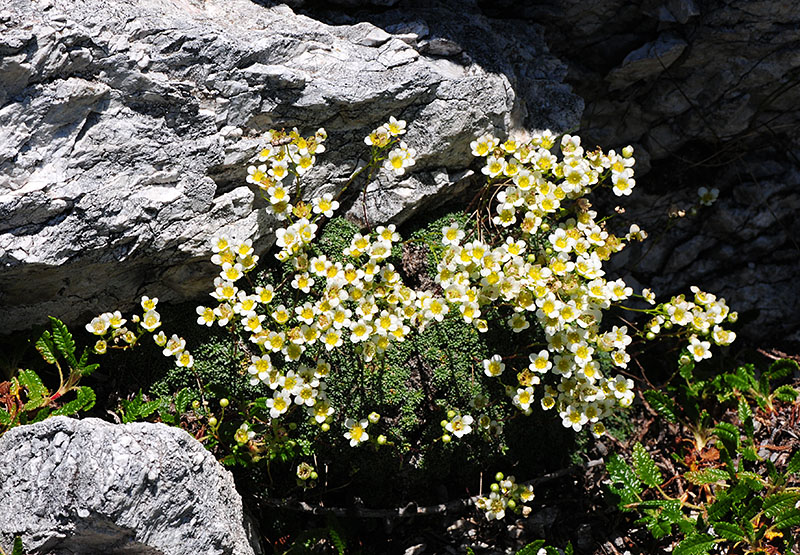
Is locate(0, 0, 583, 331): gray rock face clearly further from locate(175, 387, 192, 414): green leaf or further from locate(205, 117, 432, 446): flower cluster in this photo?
locate(175, 387, 192, 414): green leaf

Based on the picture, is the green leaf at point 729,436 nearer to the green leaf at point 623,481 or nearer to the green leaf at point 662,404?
the green leaf at point 662,404

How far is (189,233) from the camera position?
11.4ft

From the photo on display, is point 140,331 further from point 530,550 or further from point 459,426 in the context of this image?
point 530,550

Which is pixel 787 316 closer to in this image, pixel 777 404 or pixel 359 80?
pixel 777 404

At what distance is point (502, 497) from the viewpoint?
3629mm

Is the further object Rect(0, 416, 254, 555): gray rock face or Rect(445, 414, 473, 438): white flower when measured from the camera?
Rect(445, 414, 473, 438): white flower

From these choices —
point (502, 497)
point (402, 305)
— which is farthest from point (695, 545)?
point (402, 305)

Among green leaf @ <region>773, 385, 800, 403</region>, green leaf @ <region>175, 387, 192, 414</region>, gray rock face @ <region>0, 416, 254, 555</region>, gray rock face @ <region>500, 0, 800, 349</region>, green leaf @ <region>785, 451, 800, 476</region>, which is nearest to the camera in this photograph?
gray rock face @ <region>0, 416, 254, 555</region>

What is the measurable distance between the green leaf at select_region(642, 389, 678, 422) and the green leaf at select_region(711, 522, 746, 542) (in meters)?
0.73

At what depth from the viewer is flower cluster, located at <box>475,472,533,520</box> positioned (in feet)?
11.7

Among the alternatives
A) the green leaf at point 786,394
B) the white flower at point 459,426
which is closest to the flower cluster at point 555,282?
the white flower at point 459,426

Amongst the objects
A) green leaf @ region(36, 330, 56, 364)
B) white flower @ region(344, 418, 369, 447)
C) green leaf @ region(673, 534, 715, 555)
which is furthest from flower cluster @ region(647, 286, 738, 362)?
green leaf @ region(36, 330, 56, 364)

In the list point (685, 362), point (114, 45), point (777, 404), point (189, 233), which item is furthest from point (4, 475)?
point (777, 404)

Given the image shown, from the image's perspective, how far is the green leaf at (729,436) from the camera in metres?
3.80
